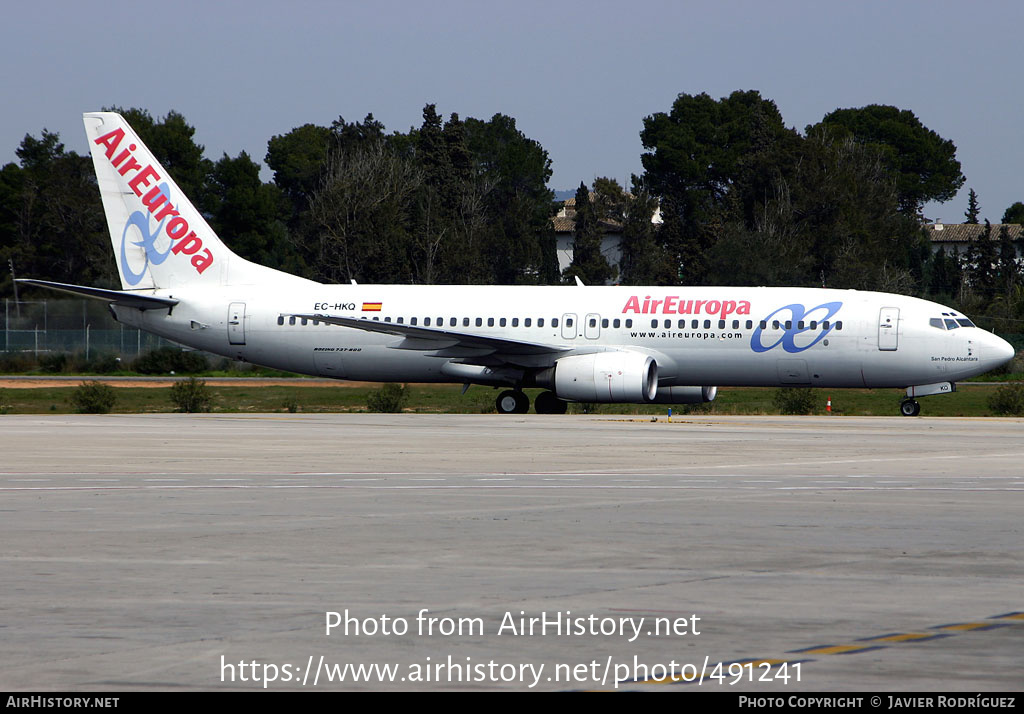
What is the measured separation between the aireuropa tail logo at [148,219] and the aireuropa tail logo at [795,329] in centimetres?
1597

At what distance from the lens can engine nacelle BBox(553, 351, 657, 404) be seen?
1438 inches

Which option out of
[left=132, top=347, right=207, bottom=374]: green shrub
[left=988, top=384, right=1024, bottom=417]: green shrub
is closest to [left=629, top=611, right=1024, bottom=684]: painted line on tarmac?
[left=988, top=384, right=1024, bottom=417]: green shrub

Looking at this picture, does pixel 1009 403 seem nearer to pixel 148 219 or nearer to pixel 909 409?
pixel 909 409

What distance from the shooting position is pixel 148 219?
42719 mm

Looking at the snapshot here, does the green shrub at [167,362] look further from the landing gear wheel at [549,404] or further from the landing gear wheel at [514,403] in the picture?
the landing gear wheel at [549,404]

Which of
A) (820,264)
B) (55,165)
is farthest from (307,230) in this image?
(820,264)

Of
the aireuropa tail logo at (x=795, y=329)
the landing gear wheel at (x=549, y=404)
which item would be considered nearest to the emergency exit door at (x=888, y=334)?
the aireuropa tail logo at (x=795, y=329)

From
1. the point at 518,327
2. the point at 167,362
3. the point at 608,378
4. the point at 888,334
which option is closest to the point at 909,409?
the point at 888,334

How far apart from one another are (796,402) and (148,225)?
1974 cm

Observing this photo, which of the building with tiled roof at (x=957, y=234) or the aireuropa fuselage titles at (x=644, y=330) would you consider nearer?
the aireuropa fuselage titles at (x=644, y=330)

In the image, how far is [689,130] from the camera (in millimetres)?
129125

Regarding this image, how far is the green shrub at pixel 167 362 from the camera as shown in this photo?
6456 cm

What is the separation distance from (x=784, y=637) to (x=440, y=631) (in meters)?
2.02

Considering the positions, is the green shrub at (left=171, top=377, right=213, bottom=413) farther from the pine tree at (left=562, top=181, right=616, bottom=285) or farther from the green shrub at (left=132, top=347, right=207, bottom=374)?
the pine tree at (left=562, top=181, right=616, bottom=285)
